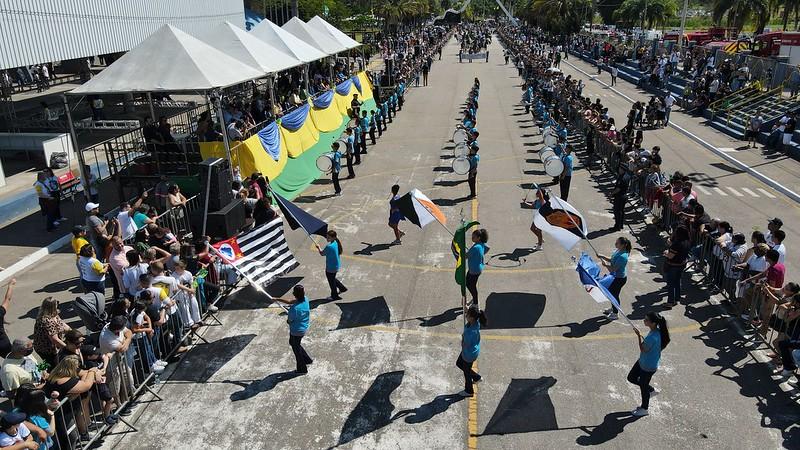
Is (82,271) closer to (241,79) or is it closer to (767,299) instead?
(241,79)

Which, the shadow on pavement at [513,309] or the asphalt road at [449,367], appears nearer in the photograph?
the asphalt road at [449,367]

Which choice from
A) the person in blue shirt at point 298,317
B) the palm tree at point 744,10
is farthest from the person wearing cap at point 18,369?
the palm tree at point 744,10

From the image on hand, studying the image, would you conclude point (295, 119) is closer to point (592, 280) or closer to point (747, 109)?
point (592, 280)

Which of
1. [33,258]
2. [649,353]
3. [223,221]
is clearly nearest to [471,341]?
[649,353]

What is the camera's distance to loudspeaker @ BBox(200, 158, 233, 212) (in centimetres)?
1344

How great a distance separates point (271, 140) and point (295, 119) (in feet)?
9.27

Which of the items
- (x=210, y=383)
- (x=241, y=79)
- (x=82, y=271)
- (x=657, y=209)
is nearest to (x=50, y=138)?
(x=241, y=79)

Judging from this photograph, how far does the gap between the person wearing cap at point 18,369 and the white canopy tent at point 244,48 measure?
594 inches

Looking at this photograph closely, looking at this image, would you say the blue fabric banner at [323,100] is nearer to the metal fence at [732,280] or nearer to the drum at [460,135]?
the drum at [460,135]

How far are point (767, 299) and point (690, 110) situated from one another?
2607cm

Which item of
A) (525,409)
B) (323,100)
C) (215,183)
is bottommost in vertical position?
(525,409)

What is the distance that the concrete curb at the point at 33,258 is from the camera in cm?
1327

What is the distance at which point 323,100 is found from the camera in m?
25.5

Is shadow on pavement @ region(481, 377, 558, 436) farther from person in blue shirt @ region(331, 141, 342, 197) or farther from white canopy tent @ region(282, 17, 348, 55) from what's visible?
white canopy tent @ region(282, 17, 348, 55)
